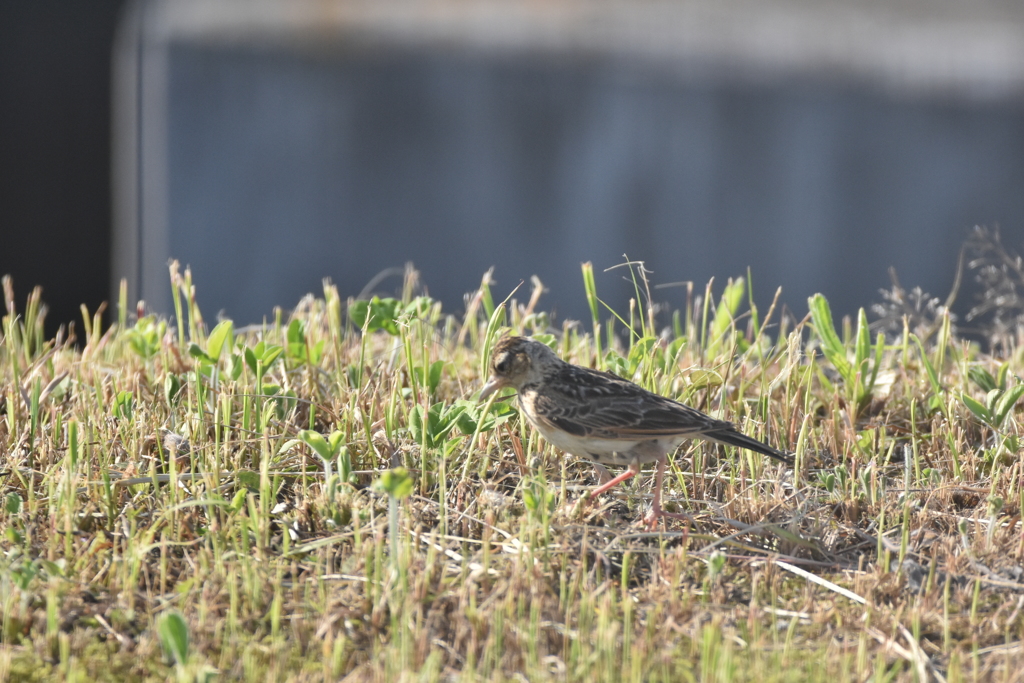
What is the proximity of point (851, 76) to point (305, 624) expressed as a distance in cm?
781

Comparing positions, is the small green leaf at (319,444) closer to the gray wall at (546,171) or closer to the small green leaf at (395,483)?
the small green leaf at (395,483)

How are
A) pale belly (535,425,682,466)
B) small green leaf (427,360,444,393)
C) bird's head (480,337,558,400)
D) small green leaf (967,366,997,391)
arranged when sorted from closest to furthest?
pale belly (535,425,682,466), bird's head (480,337,558,400), small green leaf (427,360,444,393), small green leaf (967,366,997,391)

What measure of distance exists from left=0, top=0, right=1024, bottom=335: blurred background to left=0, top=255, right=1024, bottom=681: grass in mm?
4770

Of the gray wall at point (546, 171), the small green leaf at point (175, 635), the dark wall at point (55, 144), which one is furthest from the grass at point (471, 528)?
the dark wall at point (55, 144)

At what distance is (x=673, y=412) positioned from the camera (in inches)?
162

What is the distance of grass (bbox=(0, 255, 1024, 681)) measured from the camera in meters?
3.25

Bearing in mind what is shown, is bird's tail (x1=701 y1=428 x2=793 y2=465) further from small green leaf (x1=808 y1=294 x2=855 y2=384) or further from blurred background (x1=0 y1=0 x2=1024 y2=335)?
blurred background (x1=0 y1=0 x2=1024 y2=335)

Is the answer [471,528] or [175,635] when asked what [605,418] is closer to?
[471,528]

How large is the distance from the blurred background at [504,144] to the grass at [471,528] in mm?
4770

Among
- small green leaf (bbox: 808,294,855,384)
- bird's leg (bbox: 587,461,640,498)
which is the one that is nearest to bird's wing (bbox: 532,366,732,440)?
bird's leg (bbox: 587,461,640,498)

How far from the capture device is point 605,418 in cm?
413

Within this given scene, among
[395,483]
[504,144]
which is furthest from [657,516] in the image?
[504,144]

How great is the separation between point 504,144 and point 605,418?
21.0ft

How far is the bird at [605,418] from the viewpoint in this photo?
13.3 feet
